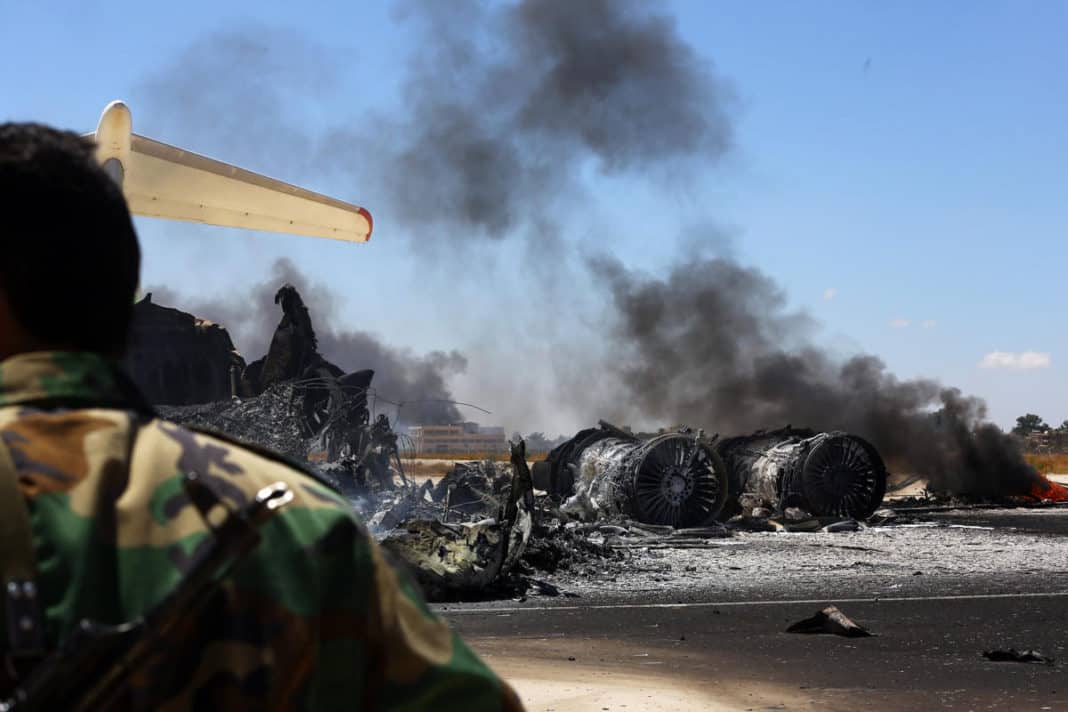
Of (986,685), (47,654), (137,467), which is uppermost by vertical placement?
(137,467)

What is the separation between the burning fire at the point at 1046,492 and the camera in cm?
3130

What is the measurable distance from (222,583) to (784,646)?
28.2 ft

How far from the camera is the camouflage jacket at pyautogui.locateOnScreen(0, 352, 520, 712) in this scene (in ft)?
3.76

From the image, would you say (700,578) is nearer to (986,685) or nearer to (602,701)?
(986,685)

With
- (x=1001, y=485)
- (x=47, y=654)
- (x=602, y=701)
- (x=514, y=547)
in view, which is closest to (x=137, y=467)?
(x=47, y=654)

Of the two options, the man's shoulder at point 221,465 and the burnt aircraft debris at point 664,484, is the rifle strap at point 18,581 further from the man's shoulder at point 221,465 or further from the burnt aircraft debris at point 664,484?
the burnt aircraft debris at point 664,484

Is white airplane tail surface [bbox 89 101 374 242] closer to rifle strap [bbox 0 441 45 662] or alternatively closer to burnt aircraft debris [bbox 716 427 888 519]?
rifle strap [bbox 0 441 45 662]

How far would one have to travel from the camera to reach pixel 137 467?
3.95ft

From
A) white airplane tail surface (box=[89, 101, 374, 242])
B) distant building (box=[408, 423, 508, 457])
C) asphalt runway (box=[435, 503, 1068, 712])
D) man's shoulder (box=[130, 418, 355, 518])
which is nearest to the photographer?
man's shoulder (box=[130, 418, 355, 518])

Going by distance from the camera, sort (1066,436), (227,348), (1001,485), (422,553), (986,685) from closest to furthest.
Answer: (986,685)
(422,553)
(227,348)
(1001,485)
(1066,436)

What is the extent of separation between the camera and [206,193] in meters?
12.7

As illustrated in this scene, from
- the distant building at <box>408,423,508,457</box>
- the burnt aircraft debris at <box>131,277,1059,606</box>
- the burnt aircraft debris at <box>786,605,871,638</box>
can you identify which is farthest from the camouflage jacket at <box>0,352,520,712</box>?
the distant building at <box>408,423,508,457</box>

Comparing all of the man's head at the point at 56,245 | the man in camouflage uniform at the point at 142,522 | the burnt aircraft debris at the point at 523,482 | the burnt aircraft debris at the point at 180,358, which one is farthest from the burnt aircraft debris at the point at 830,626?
the burnt aircraft debris at the point at 180,358

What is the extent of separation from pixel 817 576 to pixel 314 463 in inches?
299
